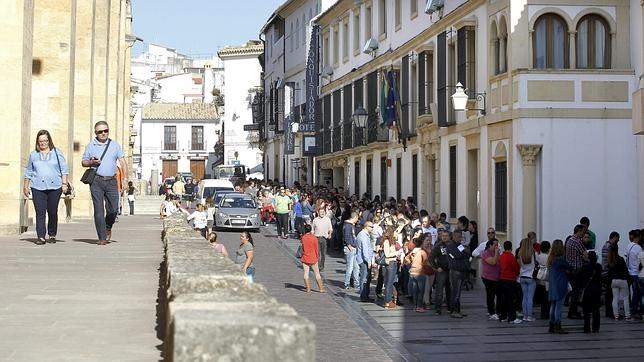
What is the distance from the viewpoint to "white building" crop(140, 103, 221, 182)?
113m

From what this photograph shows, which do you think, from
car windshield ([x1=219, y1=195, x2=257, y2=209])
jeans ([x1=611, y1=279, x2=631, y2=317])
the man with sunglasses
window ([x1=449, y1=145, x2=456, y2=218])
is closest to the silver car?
car windshield ([x1=219, y1=195, x2=257, y2=209])

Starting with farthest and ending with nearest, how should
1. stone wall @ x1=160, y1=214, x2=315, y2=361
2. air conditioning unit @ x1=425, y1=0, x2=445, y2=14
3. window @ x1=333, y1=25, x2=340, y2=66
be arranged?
window @ x1=333, y1=25, x2=340, y2=66
air conditioning unit @ x1=425, y1=0, x2=445, y2=14
stone wall @ x1=160, y1=214, x2=315, y2=361

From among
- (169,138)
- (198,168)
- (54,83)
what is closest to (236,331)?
(54,83)

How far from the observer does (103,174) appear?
14.4 meters

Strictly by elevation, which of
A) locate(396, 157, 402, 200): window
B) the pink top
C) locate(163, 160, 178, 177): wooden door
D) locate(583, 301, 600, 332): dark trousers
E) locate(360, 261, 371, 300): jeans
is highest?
locate(163, 160, 178, 177): wooden door

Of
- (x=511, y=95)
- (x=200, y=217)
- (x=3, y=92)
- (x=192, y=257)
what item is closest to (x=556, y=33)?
(x=511, y=95)

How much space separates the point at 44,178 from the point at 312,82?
3848 cm

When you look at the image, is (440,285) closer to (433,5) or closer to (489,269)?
(489,269)

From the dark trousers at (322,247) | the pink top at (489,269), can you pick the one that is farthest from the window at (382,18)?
the pink top at (489,269)

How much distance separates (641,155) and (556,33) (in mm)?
2925

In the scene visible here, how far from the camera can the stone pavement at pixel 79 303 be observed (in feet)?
22.0

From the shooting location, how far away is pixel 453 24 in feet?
97.7

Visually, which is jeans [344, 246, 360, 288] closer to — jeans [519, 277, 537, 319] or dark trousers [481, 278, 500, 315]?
dark trousers [481, 278, 500, 315]

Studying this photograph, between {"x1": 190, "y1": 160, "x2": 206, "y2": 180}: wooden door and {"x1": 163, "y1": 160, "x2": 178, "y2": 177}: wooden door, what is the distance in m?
1.52
